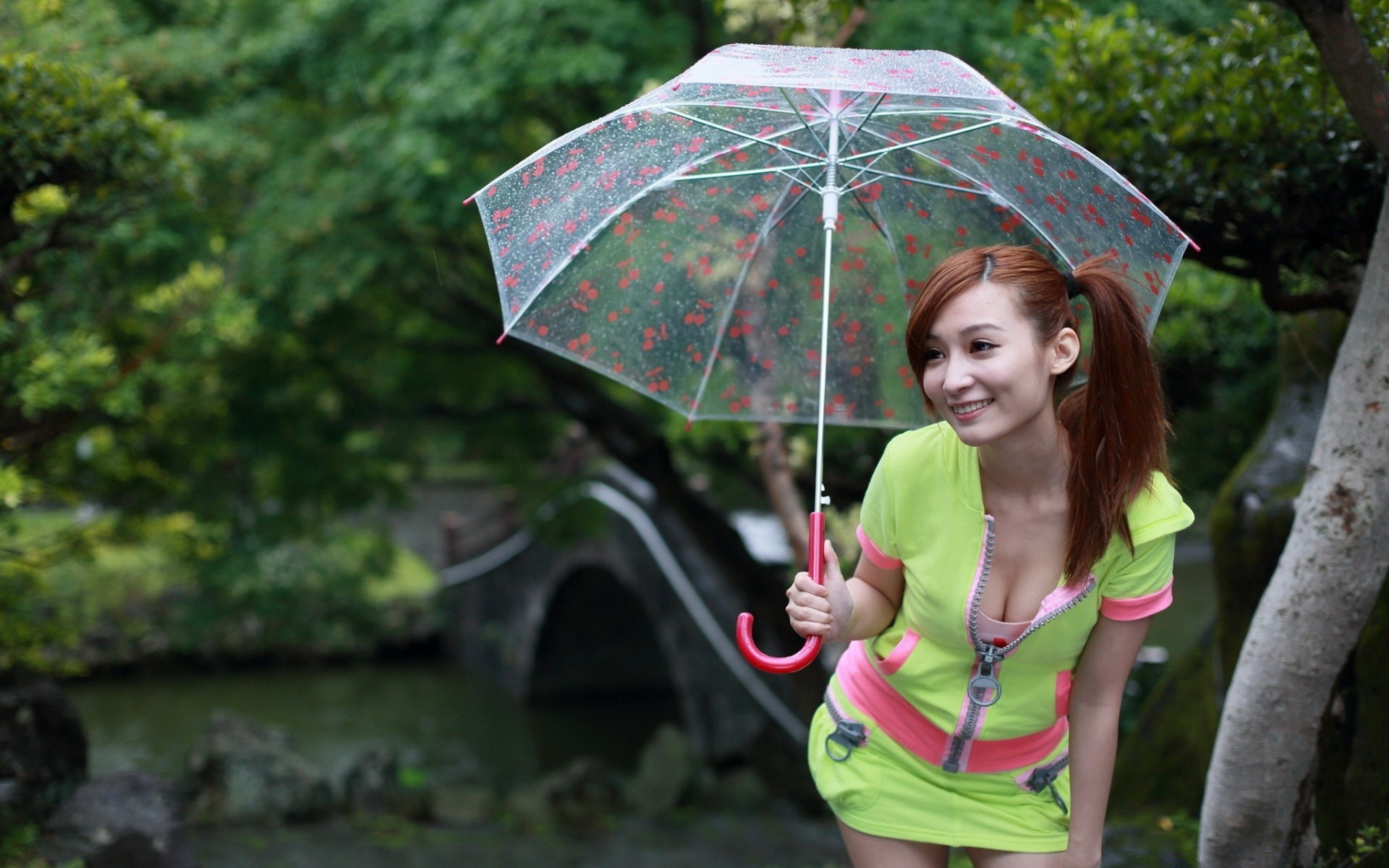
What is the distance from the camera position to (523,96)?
24.1 ft

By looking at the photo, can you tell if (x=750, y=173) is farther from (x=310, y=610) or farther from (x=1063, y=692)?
(x=310, y=610)

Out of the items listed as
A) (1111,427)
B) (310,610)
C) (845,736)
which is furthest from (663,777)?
(1111,427)

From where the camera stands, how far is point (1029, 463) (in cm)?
210

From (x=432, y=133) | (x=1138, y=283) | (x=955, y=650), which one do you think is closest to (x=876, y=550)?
(x=955, y=650)

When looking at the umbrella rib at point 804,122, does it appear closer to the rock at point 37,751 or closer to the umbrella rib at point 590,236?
the umbrella rib at point 590,236

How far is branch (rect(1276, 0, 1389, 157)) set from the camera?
2.81 meters

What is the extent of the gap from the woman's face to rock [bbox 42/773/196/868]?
13.8 feet

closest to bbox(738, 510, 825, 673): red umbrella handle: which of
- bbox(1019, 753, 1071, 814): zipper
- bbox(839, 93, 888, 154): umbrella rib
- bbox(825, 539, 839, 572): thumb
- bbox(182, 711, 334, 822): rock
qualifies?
bbox(825, 539, 839, 572): thumb

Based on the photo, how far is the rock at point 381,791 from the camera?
10.9 meters

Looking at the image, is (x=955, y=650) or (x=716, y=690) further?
(x=716, y=690)

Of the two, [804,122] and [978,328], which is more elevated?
[804,122]

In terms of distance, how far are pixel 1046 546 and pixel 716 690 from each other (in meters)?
10.7

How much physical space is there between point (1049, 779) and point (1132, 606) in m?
0.41

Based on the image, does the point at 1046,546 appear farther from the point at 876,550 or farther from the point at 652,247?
the point at 652,247
